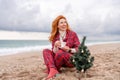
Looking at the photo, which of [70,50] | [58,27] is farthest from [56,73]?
[58,27]

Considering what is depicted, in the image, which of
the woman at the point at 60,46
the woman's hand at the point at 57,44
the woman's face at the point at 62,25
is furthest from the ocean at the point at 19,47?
the woman's hand at the point at 57,44

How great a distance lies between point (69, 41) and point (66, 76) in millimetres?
786

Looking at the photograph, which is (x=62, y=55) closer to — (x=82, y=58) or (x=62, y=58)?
(x=62, y=58)

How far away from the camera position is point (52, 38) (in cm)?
616

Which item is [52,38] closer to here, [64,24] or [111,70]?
[64,24]

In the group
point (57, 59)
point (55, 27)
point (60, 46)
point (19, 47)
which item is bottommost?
point (19, 47)

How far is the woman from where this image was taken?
577cm

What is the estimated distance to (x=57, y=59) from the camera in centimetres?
580

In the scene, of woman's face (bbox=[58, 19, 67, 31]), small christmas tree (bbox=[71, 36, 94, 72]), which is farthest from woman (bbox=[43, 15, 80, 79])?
small christmas tree (bbox=[71, 36, 94, 72])

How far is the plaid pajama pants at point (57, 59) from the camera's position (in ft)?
18.9

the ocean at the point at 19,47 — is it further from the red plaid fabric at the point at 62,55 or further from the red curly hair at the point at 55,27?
the red plaid fabric at the point at 62,55

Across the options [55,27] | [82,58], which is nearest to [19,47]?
[55,27]

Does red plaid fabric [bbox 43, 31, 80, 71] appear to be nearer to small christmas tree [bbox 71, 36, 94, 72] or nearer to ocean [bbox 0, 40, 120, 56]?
small christmas tree [bbox 71, 36, 94, 72]

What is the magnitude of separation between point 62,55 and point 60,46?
0.20 metres
